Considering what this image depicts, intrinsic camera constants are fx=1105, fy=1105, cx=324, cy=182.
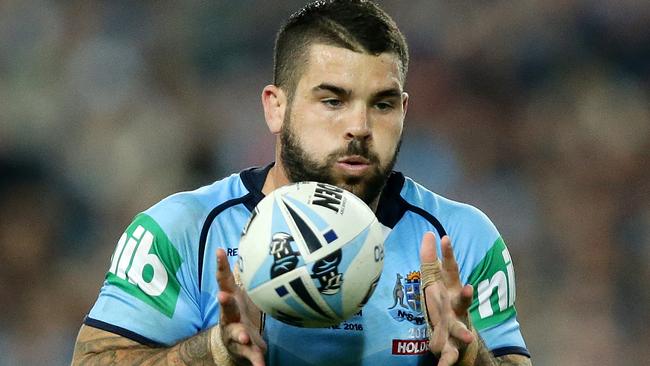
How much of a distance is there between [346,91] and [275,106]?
1.55ft

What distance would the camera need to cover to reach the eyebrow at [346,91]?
4129mm

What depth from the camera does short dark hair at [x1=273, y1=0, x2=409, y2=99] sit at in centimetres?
422

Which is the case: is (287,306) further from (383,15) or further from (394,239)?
(383,15)

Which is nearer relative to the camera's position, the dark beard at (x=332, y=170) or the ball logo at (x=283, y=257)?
the ball logo at (x=283, y=257)

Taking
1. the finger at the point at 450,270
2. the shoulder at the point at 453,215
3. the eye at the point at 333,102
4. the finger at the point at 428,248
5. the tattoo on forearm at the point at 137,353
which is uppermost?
the eye at the point at 333,102

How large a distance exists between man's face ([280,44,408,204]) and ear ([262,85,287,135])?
0.17m

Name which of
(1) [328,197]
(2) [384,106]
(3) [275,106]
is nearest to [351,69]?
(2) [384,106]

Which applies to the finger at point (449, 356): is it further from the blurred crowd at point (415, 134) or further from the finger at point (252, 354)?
the blurred crowd at point (415, 134)

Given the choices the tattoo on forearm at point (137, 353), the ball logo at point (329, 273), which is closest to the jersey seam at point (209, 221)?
the tattoo on forearm at point (137, 353)

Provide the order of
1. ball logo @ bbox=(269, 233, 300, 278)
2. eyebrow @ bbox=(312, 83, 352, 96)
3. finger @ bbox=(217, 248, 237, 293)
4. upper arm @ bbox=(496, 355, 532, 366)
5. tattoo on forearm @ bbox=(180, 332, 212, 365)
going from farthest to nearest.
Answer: upper arm @ bbox=(496, 355, 532, 366)
eyebrow @ bbox=(312, 83, 352, 96)
tattoo on forearm @ bbox=(180, 332, 212, 365)
ball logo @ bbox=(269, 233, 300, 278)
finger @ bbox=(217, 248, 237, 293)

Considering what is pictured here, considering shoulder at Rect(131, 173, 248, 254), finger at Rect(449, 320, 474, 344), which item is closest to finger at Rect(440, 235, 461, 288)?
finger at Rect(449, 320, 474, 344)

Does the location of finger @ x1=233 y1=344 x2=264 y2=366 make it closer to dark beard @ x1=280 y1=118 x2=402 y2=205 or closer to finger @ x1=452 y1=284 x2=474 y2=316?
finger @ x1=452 y1=284 x2=474 y2=316

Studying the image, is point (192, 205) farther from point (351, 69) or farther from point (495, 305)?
point (495, 305)

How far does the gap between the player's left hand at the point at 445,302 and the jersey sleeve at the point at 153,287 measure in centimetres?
91
